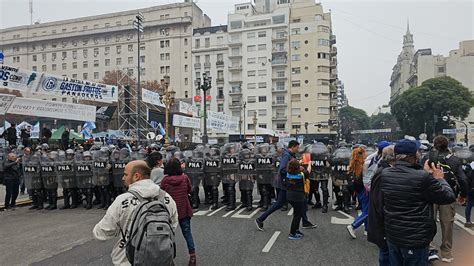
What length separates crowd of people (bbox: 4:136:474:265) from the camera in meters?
3.34

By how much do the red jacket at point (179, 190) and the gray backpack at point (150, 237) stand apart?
2.30 m

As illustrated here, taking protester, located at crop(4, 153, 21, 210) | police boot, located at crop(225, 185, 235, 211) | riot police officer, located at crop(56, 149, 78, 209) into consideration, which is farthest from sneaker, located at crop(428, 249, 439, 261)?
protester, located at crop(4, 153, 21, 210)

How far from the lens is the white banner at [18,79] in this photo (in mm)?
13688

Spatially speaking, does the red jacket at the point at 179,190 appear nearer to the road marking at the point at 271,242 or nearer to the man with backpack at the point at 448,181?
the road marking at the point at 271,242

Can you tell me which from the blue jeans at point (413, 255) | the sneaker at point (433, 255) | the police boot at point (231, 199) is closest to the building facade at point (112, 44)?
the police boot at point (231, 199)

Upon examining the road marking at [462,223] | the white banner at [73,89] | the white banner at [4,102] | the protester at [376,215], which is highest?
the white banner at [73,89]

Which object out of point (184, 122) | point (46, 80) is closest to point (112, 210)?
point (46, 80)

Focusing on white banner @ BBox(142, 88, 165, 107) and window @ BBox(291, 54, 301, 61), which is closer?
white banner @ BBox(142, 88, 165, 107)

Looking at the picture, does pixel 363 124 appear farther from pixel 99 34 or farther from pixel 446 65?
pixel 99 34

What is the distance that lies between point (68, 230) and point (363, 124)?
102453 millimetres

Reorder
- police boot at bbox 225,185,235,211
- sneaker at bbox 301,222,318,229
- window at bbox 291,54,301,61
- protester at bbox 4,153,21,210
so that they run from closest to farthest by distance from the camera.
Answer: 1. sneaker at bbox 301,222,318,229
2. police boot at bbox 225,185,235,211
3. protester at bbox 4,153,21,210
4. window at bbox 291,54,301,61

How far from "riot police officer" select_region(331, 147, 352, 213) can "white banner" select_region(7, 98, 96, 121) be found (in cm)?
1209

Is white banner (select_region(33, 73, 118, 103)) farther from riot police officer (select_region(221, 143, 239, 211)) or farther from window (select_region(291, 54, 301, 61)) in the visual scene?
window (select_region(291, 54, 301, 61))

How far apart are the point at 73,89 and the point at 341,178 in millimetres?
12937
